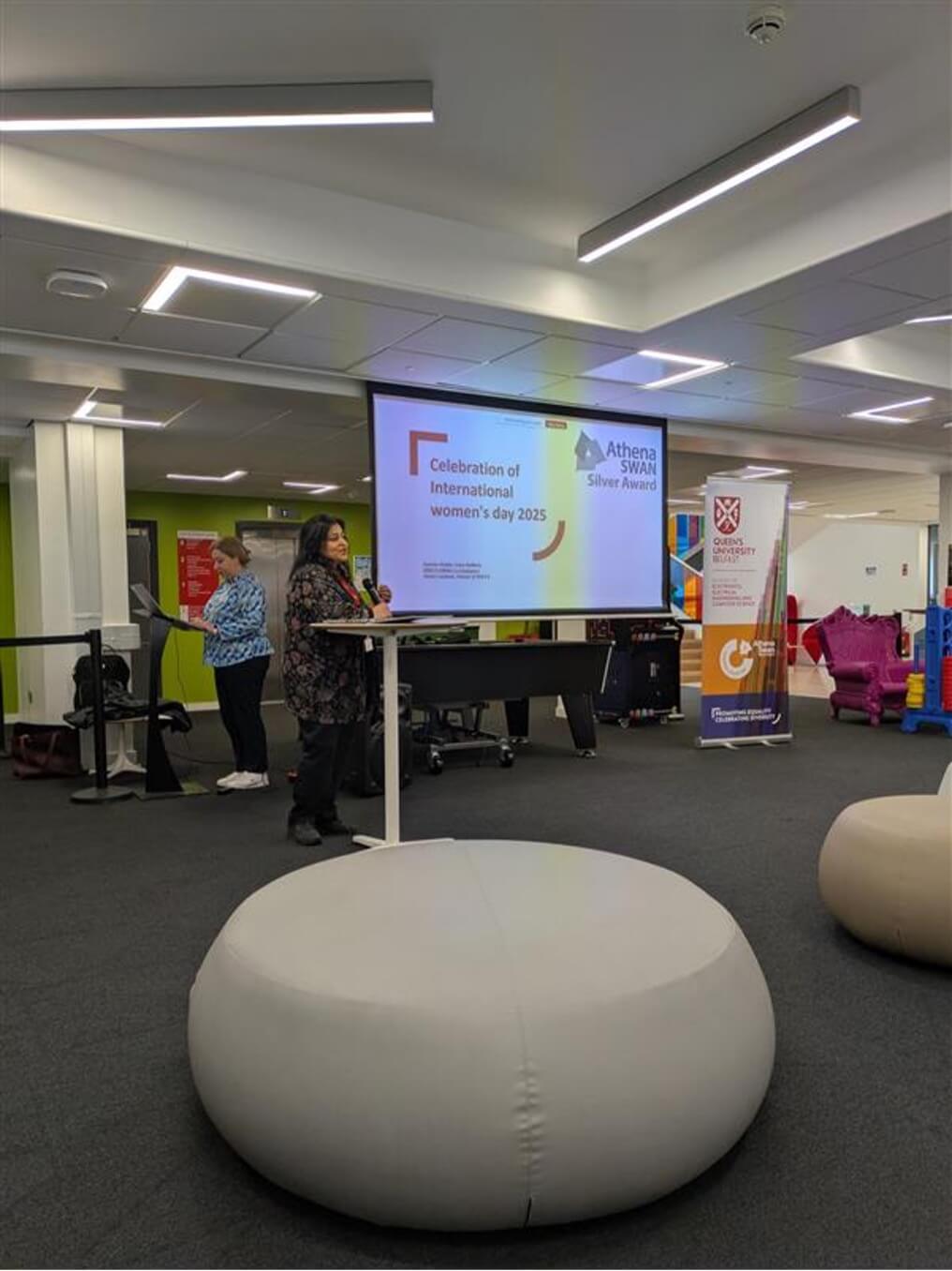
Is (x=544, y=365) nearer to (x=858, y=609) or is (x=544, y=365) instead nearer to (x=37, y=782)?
(x=37, y=782)

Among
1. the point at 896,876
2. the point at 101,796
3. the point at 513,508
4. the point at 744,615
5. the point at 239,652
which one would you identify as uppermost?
the point at 513,508

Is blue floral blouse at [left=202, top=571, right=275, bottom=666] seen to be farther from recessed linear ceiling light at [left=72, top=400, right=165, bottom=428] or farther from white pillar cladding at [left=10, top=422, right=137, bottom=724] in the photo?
recessed linear ceiling light at [left=72, top=400, right=165, bottom=428]

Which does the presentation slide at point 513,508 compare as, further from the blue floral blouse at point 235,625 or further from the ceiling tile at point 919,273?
the ceiling tile at point 919,273

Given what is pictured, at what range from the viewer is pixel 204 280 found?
3941 millimetres

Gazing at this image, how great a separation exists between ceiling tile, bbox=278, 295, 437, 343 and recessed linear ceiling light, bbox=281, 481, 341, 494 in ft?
15.5

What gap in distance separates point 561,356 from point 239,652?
9.07 feet

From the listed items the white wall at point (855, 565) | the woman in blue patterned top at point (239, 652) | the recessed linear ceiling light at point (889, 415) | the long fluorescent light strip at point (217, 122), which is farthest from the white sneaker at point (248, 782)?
the white wall at point (855, 565)

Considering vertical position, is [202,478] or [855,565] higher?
[202,478]

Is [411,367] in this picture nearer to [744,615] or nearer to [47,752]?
[744,615]

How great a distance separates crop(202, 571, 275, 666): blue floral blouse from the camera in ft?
17.0

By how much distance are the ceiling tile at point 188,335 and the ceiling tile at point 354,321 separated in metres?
0.27

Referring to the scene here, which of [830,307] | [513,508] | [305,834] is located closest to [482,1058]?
[305,834]

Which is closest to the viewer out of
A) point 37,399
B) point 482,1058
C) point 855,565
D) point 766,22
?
point 482,1058

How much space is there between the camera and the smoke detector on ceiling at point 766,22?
2.67m
